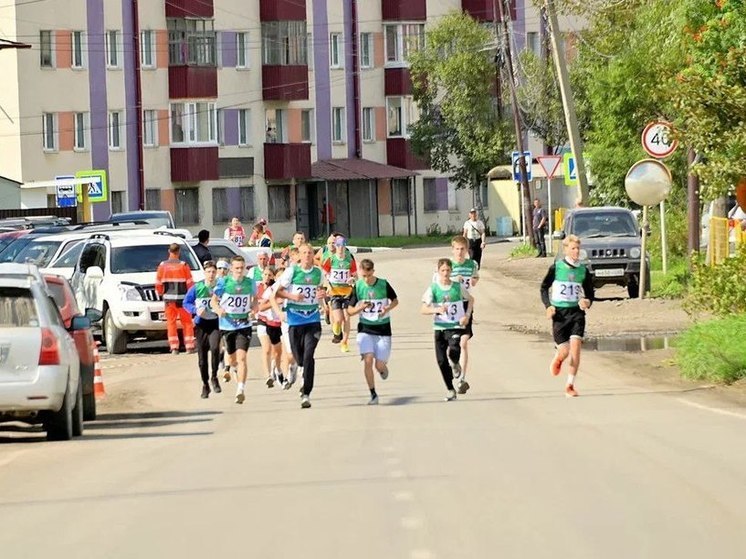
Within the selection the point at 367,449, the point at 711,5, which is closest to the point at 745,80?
the point at 711,5

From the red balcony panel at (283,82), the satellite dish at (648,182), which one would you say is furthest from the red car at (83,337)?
the red balcony panel at (283,82)

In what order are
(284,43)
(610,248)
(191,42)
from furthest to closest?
1. (284,43)
2. (191,42)
3. (610,248)

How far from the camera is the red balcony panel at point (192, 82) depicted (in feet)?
247

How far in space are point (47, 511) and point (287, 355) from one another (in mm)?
11650

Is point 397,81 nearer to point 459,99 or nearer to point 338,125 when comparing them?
point 338,125

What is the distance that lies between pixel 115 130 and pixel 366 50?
16659 mm

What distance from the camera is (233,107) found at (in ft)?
257

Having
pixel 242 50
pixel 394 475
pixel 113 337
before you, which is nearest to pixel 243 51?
pixel 242 50

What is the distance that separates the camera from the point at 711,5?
928 inches

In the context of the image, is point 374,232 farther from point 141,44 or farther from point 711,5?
point 711,5

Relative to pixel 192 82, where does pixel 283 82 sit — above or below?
above

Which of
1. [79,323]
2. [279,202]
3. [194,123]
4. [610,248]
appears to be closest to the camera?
[79,323]

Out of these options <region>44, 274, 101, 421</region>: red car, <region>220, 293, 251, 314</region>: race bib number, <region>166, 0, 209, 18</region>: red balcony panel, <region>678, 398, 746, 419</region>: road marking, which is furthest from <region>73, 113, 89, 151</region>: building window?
<region>678, 398, 746, 419</region>: road marking

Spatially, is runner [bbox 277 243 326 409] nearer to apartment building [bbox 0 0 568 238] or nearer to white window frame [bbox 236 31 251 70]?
apartment building [bbox 0 0 568 238]
